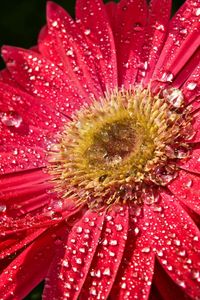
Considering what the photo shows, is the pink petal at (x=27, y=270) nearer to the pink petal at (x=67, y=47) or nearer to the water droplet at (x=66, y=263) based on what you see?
the water droplet at (x=66, y=263)

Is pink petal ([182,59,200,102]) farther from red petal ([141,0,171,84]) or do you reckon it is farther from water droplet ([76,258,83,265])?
water droplet ([76,258,83,265])

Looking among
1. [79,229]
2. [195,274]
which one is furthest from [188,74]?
[195,274]

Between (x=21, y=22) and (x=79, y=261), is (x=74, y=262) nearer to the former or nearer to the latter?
(x=79, y=261)

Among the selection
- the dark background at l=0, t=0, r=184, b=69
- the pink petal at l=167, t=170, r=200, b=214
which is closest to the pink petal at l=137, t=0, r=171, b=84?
the pink petal at l=167, t=170, r=200, b=214

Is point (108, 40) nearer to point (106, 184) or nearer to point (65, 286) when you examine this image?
point (106, 184)

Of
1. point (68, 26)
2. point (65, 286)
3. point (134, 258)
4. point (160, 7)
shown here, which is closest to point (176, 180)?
point (134, 258)
